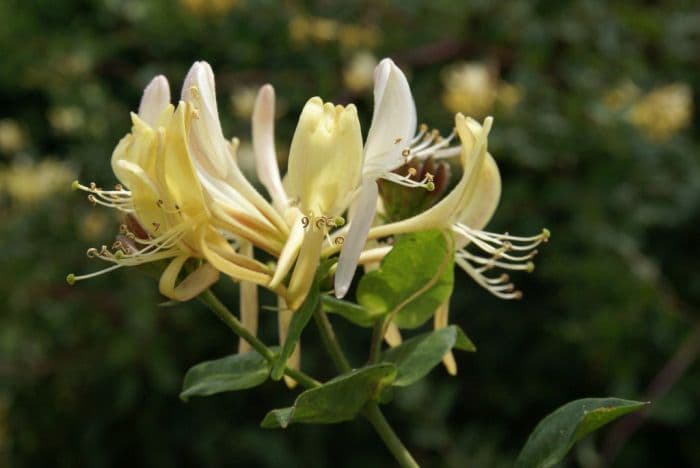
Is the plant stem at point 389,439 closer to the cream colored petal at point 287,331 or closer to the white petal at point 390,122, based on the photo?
the cream colored petal at point 287,331

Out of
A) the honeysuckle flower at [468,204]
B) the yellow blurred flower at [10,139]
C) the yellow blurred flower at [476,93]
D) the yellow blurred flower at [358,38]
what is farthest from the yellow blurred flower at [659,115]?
the yellow blurred flower at [10,139]

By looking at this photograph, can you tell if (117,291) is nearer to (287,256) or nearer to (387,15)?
(387,15)

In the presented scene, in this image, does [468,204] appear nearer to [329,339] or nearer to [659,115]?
[329,339]

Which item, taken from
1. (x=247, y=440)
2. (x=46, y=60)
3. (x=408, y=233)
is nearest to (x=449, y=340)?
(x=408, y=233)

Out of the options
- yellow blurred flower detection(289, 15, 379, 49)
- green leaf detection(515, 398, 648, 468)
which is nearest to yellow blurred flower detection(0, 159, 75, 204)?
yellow blurred flower detection(289, 15, 379, 49)

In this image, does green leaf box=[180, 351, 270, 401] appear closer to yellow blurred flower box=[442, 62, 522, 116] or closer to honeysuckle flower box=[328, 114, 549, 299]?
honeysuckle flower box=[328, 114, 549, 299]
